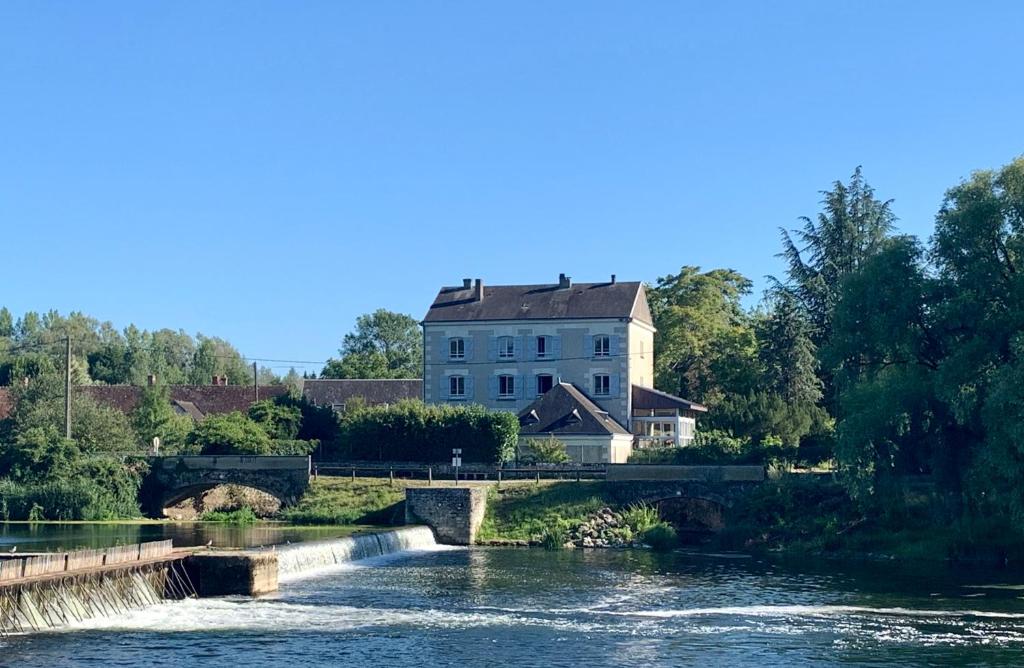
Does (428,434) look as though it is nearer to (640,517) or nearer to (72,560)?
(640,517)

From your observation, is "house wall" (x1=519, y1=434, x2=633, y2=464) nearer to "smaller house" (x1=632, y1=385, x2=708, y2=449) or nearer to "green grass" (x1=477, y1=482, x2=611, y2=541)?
"smaller house" (x1=632, y1=385, x2=708, y2=449)

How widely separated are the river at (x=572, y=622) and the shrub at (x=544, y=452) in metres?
20.9

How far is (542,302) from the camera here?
76688 mm

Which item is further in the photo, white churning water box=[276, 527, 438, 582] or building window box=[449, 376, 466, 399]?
building window box=[449, 376, 466, 399]

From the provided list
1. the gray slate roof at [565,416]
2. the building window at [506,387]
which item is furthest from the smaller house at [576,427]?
the building window at [506,387]

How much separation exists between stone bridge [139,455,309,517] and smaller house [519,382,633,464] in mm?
11580

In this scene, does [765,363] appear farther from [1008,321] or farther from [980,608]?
[980,608]

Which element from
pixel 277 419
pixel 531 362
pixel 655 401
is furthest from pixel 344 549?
pixel 655 401

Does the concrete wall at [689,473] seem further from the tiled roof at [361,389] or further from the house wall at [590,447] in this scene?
the tiled roof at [361,389]

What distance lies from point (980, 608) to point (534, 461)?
104ft

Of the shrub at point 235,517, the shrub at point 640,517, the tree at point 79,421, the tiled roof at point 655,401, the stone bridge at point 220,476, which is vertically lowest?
the shrub at point 235,517

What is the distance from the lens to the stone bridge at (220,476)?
60.9m

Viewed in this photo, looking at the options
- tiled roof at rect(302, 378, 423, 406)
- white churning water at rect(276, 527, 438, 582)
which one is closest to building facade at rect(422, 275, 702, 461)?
white churning water at rect(276, 527, 438, 582)

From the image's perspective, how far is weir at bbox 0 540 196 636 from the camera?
91.4 ft
